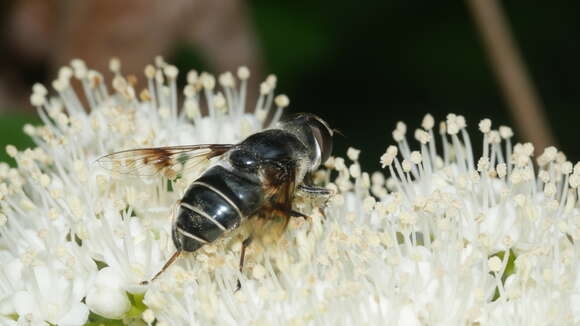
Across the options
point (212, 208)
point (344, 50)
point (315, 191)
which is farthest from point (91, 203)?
point (344, 50)

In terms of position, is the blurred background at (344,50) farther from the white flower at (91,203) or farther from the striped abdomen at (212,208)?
the striped abdomen at (212,208)

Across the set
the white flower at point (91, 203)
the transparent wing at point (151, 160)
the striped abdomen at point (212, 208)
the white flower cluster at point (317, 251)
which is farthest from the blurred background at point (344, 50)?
the striped abdomen at point (212, 208)

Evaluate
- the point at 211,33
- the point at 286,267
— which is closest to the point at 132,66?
the point at 211,33

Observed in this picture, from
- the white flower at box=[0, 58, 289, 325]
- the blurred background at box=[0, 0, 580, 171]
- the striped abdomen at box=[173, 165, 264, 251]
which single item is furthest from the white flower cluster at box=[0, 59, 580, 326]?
the blurred background at box=[0, 0, 580, 171]

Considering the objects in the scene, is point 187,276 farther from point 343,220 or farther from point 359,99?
point 359,99

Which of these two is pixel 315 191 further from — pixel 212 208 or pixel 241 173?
pixel 212 208

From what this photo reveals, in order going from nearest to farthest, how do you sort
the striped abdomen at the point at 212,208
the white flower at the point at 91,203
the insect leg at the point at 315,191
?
the striped abdomen at the point at 212,208 < the white flower at the point at 91,203 < the insect leg at the point at 315,191

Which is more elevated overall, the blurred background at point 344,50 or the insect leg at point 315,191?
the blurred background at point 344,50

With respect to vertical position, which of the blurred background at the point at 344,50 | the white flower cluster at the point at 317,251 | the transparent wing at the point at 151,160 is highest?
the blurred background at the point at 344,50
